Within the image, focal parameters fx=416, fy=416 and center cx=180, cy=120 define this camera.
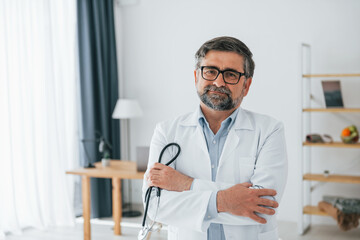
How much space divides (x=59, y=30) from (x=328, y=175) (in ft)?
10.3

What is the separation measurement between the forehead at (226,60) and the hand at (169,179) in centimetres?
45

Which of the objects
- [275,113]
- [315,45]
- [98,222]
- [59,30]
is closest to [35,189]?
[98,222]

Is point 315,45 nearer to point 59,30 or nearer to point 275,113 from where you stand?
point 275,113

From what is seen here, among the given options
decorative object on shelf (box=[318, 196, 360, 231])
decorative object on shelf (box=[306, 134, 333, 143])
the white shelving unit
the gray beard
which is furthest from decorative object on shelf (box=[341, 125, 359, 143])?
the gray beard

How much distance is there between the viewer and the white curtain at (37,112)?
3.85 metres

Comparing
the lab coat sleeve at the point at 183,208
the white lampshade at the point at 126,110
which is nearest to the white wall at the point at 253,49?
the white lampshade at the point at 126,110

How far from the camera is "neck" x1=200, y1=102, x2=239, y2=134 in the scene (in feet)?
5.62

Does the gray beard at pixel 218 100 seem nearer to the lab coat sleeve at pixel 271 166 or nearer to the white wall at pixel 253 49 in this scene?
the lab coat sleeve at pixel 271 166

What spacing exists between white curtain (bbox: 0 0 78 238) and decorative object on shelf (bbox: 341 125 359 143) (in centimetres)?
277

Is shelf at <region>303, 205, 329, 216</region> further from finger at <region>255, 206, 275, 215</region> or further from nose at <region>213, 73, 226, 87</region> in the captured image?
nose at <region>213, 73, 226, 87</region>

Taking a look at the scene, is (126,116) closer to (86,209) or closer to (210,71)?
(86,209)

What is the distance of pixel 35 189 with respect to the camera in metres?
4.05

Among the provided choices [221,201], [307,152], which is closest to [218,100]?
[221,201]

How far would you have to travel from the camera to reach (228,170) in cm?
163
